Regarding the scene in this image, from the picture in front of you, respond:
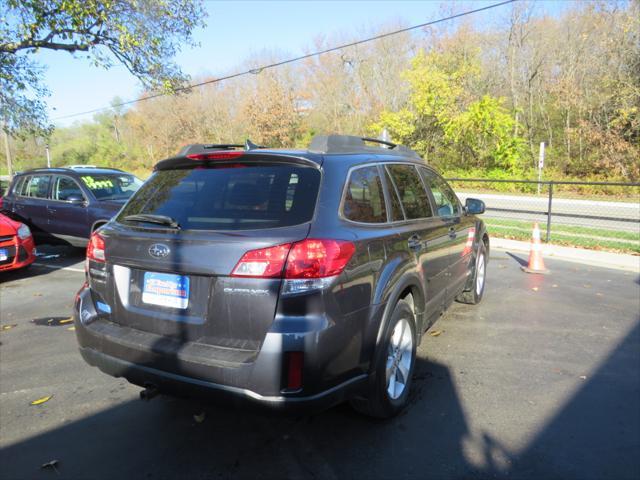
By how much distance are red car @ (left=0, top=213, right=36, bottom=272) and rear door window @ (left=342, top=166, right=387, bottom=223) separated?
6.20 m

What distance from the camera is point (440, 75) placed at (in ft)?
88.7

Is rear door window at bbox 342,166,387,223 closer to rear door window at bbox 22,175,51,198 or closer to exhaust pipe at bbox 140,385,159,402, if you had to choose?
exhaust pipe at bbox 140,385,159,402

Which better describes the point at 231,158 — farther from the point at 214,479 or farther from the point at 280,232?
the point at 214,479

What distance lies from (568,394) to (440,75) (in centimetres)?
2628

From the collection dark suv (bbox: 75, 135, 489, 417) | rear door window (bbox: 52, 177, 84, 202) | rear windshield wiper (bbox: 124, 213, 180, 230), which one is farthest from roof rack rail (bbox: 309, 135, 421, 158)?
rear door window (bbox: 52, 177, 84, 202)

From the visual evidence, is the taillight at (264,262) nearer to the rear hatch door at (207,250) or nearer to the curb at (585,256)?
the rear hatch door at (207,250)

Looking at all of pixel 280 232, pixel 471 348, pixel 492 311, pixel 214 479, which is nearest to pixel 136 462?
pixel 214 479

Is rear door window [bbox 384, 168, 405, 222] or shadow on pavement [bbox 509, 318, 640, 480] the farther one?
rear door window [bbox 384, 168, 405, 222]

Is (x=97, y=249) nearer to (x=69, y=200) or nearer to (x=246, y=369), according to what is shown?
(x=246, y=369)

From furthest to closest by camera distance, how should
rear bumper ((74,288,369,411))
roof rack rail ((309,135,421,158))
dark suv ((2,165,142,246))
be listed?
1. dark suv ((2,165,142,246))
2. roof rack rail ((309,135,421,158))
3. rear bumper ((74,288,369,411))

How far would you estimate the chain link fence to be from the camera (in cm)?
1064

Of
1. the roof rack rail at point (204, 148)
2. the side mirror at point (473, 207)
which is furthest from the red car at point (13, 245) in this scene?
the side mirror at point (473, 207)

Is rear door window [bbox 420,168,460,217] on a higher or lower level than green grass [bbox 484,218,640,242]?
higher

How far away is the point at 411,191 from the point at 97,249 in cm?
235
